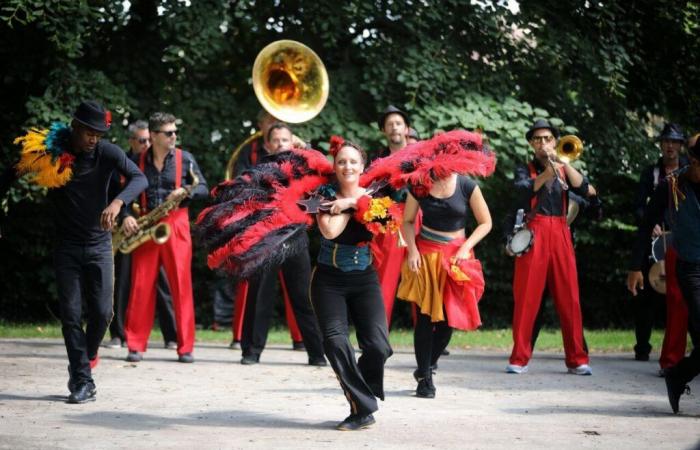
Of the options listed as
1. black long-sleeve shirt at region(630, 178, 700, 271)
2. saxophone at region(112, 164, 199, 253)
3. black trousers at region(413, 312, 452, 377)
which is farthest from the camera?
saxophone at region(112, 164, 199, 253)

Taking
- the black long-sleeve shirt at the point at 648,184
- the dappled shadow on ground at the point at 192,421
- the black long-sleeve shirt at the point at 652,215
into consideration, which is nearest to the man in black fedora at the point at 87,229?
the dappled shadow on ground at the point at 192,421

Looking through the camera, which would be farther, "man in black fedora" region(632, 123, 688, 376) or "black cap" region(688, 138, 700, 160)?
"man in black fedora" region(632, 123, 688, 376)

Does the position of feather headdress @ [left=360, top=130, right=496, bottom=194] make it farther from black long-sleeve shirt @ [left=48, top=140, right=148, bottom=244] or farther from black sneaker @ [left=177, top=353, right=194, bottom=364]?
black sneaker @ [left=177, top=353, right=194, bottom=364]

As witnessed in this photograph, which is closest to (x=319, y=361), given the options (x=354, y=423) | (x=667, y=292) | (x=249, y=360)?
(x=249, y=360)

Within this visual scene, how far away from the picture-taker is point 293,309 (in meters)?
11.2

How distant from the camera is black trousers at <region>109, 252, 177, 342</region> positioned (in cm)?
1259

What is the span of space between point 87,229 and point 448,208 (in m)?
2.89

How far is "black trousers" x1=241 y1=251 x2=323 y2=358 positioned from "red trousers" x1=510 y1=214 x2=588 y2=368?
1.99 m

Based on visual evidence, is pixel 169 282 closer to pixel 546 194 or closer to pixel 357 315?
pixel 546 194

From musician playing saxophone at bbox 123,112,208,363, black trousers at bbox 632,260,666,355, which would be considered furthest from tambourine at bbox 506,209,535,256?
musician playing saxophone at bbox 123,112,208,363

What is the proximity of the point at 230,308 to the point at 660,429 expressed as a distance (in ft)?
33.6

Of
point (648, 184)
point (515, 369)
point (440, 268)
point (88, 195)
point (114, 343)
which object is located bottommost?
point (114, 343)

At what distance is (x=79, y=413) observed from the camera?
7.86 m

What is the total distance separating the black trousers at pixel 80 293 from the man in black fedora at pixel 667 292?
4547 millimetres
